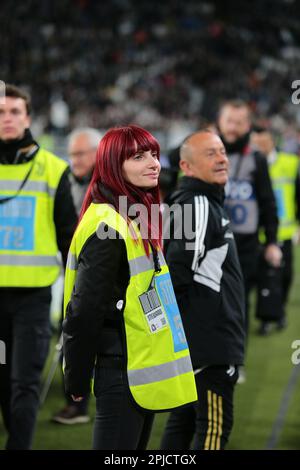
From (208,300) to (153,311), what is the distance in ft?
2.70

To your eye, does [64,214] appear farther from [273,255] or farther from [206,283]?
[273,255]

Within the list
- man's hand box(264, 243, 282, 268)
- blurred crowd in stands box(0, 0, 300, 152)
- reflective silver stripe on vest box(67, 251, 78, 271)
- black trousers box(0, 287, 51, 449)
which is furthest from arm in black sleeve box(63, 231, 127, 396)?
blurred crowd in stands box(0, 0, 300, 152)

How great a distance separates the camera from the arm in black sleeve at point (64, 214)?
4676mm

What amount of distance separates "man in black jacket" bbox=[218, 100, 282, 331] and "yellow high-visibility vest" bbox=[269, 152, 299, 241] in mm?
2318

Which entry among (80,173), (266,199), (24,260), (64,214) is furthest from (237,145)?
(24,260)

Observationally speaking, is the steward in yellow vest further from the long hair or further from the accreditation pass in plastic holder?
the accreditation pass in plastic holder

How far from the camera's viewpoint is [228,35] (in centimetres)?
Answer: 3334

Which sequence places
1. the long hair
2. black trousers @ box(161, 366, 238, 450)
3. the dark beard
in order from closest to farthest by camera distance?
1. the long hair
2. black trousers @ box(161, 366, 238, 450)
3. the dark beard

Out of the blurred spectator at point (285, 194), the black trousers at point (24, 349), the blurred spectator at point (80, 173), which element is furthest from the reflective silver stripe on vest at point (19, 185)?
the blurred spectator at point (285, 194)

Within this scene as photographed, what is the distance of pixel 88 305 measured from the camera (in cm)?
315

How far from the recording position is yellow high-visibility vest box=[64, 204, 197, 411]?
10.5 ft

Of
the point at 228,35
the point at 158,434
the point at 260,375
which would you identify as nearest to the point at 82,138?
the point at 158,434

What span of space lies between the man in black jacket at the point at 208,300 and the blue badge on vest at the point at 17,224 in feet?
2.71
